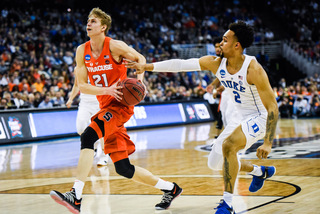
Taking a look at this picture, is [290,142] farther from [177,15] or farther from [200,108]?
[177,15]

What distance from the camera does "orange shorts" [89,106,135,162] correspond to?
509cm

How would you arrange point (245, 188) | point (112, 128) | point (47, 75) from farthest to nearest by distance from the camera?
1. point (47, 75)
2. point (245, 188)
3. point (112, 128)

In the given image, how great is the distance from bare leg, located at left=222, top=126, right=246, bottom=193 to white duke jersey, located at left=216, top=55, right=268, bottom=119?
1.32 ft

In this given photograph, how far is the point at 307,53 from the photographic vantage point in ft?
89.2

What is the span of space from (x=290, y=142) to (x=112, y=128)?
7269mm

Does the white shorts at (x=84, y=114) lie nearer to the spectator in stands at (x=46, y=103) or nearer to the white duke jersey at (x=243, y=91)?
the white duke jersey at (x=243, y=91)

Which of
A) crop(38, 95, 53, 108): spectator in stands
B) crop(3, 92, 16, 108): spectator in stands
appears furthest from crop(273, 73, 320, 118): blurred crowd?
crop(3, 92, 16, 108): spectator in stands

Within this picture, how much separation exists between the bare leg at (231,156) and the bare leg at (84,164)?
1.37 metres

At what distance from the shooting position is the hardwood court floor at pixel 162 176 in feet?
16.8

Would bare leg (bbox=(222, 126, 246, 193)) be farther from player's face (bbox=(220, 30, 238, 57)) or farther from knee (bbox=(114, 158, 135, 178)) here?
knee (bbox=(114, 158, 135, 178))

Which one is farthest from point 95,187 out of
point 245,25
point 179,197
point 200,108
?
point 200,108

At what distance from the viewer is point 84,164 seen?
16.1 feet

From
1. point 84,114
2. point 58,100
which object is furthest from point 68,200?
point 58,100

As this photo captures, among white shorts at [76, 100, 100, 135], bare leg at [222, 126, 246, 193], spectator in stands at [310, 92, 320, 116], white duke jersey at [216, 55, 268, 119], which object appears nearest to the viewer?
bare leg at [222, 126, 246, 193]
